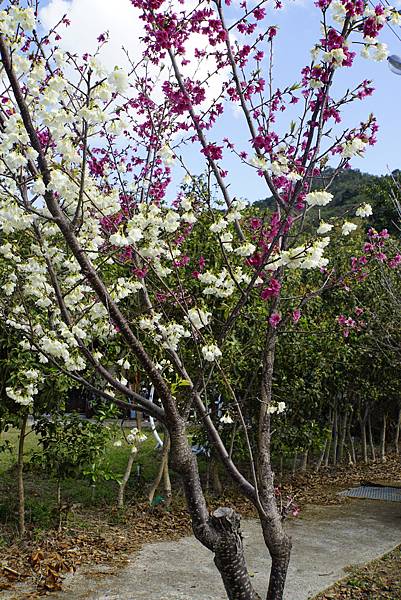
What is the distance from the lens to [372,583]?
13.4ft

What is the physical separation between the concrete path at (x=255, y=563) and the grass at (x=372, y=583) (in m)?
0.10

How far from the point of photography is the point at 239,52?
128 inches

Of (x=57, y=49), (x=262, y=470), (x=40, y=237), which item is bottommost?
(x=262, y=470)

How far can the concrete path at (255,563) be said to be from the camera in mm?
3982

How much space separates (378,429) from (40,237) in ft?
28.1

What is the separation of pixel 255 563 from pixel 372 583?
871 mm

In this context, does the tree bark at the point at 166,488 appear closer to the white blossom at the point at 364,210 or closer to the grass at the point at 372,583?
the grass at the point at 372,583

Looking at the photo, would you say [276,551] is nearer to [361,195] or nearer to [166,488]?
[166,488]

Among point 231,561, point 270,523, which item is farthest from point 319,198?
point 231,561

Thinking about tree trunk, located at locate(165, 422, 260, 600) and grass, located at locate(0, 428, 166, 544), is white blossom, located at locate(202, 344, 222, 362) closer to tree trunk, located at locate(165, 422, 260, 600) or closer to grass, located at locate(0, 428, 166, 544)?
tree trunk, located at locate(165, 422, 260, 600)

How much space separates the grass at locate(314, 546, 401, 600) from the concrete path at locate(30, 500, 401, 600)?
98mm

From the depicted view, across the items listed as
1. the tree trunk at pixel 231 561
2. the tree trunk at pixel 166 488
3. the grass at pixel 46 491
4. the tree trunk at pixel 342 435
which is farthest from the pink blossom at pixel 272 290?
the tree trunk at pixel 342 435

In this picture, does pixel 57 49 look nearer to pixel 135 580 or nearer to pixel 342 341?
pixel 135 580

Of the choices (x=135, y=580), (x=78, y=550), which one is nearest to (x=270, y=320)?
(x=135, y=580)
